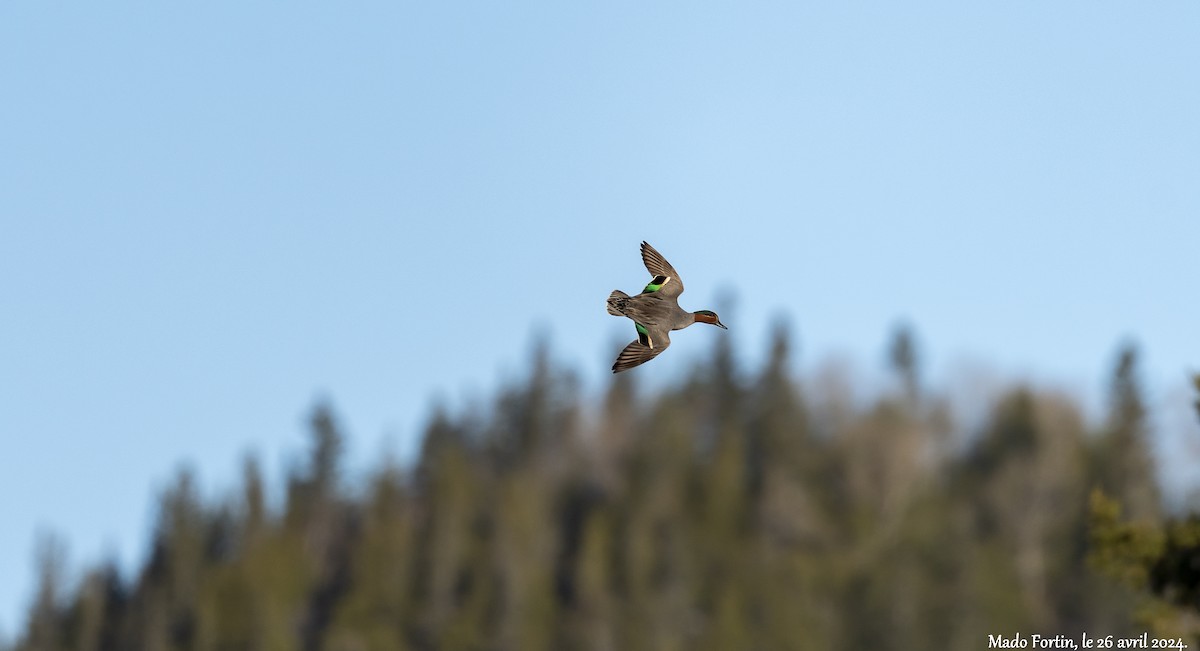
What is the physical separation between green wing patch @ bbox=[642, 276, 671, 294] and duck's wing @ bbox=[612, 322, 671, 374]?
0.52 metres

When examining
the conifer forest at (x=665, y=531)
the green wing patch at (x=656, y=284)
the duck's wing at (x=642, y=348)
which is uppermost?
the conifer forest at (x=665, y=531)

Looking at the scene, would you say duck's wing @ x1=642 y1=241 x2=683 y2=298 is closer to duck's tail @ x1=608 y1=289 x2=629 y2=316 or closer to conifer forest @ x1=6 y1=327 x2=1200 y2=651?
duck's tail @ x1=608 y1=289 x2=629 y2=316

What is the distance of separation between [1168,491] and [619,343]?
1507 inches

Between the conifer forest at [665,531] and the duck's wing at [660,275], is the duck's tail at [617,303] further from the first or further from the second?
the conifer forest at [665,531]

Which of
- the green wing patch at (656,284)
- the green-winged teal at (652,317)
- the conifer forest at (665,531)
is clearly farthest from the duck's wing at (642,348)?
the conifer forest at (665,531)

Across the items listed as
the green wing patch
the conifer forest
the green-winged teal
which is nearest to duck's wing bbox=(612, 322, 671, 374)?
the green-winged teal

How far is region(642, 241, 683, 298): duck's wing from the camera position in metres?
20.5

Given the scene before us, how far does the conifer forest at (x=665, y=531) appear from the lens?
Answer: 372ft

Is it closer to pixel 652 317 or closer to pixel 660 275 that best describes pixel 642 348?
pixel 652 317

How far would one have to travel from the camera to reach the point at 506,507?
12962cm

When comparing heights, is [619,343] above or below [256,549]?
above

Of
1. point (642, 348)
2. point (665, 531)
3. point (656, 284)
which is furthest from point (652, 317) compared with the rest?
point (665, 531)

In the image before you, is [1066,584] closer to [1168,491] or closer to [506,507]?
[1168,491]

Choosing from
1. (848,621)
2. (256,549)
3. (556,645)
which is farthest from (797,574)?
(256,549)
